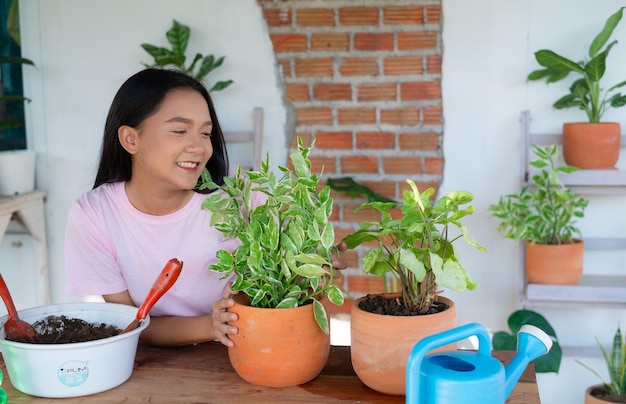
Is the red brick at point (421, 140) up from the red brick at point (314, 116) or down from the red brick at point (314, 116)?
down

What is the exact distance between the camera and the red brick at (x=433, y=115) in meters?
2.56

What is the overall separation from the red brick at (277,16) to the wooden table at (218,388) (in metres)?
1.63

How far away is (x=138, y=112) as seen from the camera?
5.07 feet

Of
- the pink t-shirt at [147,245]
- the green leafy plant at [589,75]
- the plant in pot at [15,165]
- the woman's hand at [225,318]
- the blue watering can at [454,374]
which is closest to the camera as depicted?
the blue watering can at [454,374]

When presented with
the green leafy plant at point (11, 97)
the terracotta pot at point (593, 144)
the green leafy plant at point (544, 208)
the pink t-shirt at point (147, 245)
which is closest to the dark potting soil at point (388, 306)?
the pink t-shirt at point (147, 245)

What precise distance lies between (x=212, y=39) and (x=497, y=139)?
114cm

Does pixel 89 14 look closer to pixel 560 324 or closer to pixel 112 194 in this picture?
pixel 112 194

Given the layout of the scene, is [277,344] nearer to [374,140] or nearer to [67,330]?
[67,330]

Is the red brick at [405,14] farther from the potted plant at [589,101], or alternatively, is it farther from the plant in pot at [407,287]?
the plant in pot at [407,287]

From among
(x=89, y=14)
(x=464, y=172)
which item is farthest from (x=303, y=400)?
(x=89, y=14)

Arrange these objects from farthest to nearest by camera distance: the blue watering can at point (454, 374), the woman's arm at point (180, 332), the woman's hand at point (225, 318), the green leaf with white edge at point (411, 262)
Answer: the woman's arm at point (180, 332)
the woman's hand at point (225, 318)
the green leaf with white edge at point (411, 262)
the blue watering can at point (454, 374)

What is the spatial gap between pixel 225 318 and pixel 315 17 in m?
1.69

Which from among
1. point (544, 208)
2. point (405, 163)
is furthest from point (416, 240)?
point (405, 163)

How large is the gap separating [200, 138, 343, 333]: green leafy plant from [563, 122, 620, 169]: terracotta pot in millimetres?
1505
